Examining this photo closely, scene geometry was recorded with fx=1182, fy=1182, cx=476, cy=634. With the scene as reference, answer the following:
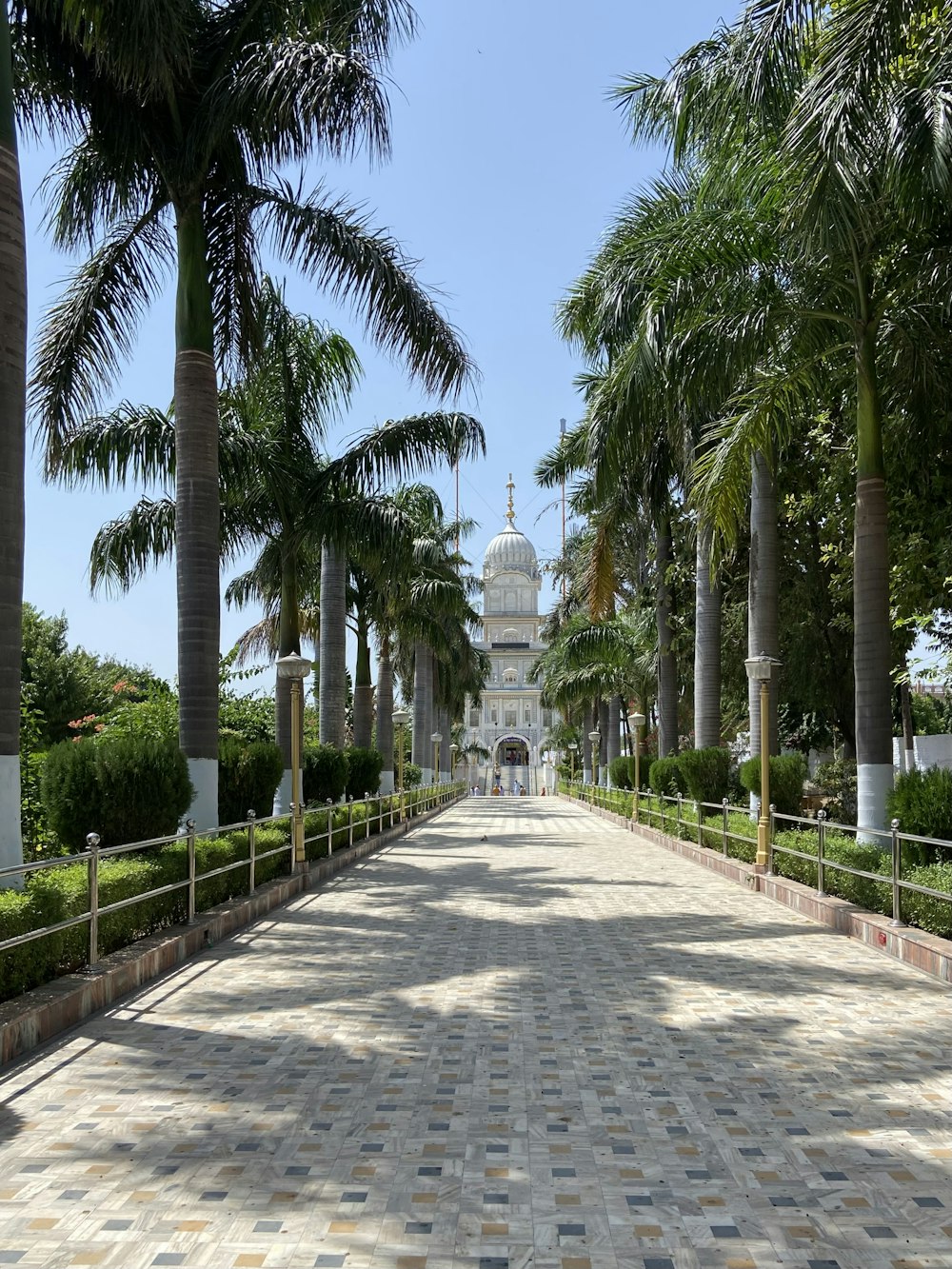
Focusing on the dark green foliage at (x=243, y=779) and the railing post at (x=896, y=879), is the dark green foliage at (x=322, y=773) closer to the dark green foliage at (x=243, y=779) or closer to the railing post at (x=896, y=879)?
the dark green foliage at (x=243, y=779)

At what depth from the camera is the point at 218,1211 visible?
3990mm

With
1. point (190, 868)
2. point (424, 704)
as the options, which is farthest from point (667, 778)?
point (190, 868)

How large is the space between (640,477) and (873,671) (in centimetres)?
1228

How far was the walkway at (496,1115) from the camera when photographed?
3.81 m

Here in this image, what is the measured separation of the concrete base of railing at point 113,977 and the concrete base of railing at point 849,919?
538 cm

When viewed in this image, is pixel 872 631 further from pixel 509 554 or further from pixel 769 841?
pixel 509 554

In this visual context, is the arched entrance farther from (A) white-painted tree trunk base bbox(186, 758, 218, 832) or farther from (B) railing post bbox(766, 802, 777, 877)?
(A) white-painted tree trunk base bbox(186, 758, 218, 832)

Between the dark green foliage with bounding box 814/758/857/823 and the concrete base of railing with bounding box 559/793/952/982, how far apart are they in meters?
3.34

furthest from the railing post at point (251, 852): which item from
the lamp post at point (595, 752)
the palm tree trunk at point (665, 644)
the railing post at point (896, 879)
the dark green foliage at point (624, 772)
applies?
the lamp post at point (595, 752)

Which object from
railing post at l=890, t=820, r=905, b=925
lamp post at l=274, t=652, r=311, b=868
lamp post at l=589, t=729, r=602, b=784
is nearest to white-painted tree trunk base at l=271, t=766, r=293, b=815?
lamp post at l=274, t=652, r=311, b=868

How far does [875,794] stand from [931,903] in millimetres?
2801

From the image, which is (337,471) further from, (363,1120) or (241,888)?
(363,1120)

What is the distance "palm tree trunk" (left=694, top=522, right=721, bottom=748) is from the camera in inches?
792

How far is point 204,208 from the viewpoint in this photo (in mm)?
13570
